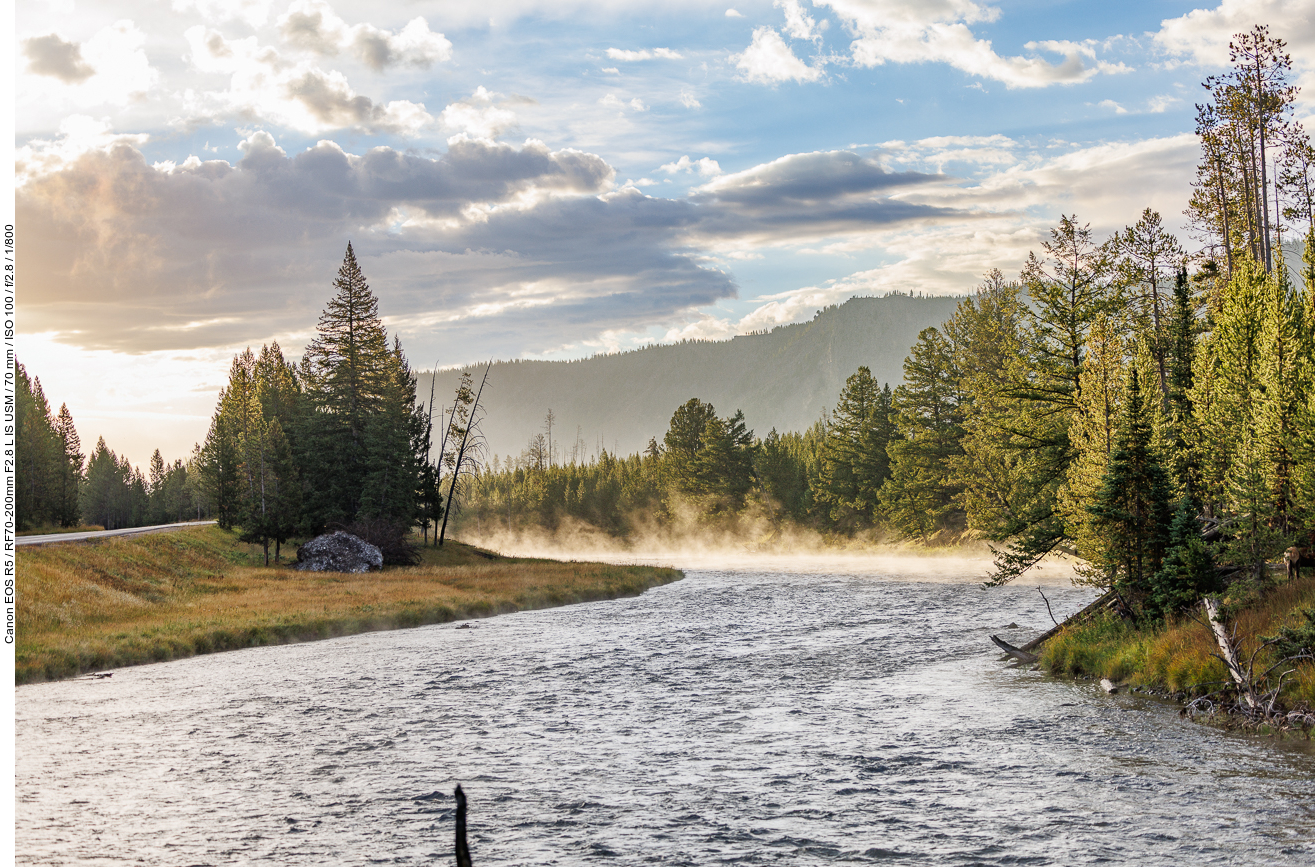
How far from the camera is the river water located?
13.4m

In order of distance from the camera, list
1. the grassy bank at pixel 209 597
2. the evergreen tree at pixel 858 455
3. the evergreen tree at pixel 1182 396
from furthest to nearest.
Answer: the evergreen tree at pixel 858 455
the grassy bank at pixel 209 597
the evergreen tree at pixel 1182 396

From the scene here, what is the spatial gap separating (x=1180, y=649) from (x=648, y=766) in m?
14.5

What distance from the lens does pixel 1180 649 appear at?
77.4 feet

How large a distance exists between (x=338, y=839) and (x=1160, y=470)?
24.3 metres

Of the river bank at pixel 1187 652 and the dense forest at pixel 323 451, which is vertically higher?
the dense forest at pixel 323 451

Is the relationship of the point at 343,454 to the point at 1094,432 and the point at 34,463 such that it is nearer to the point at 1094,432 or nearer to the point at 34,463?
the point at 34,463

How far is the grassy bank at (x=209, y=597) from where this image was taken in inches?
1345

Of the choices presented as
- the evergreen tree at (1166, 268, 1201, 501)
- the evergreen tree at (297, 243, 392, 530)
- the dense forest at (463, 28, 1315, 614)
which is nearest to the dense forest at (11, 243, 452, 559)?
the evergreen tree at (297, 243, 392, 530)

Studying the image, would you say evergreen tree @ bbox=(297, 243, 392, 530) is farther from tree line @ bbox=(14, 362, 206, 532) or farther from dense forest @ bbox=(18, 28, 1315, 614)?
tree line @ bbox=(14, 362, 206, 532)

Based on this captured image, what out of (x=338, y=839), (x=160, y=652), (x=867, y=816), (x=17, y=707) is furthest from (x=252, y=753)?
(x=160, y=652)

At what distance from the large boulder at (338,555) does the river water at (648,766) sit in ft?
99.3

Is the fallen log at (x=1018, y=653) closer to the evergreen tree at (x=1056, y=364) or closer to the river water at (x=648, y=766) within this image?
the river water at (x=648, y=766)

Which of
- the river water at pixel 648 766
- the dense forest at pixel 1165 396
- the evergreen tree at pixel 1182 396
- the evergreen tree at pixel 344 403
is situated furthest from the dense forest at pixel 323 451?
the evergreen tree at pixel 1182 396

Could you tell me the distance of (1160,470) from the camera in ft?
90.5
